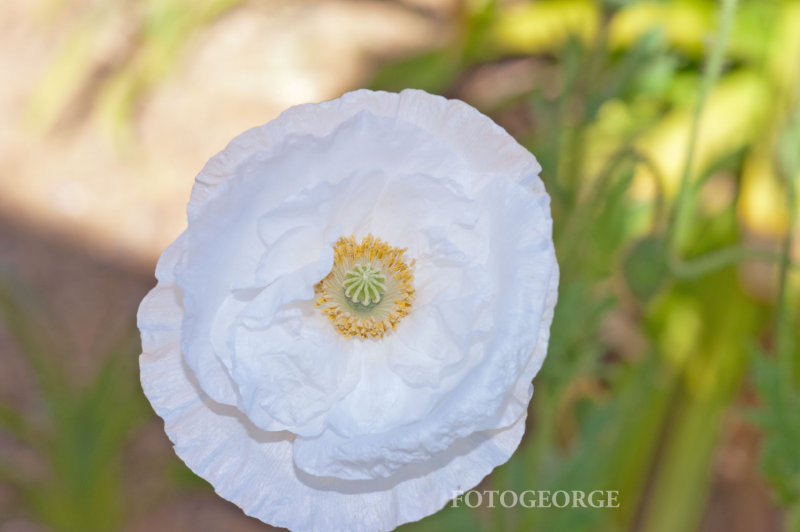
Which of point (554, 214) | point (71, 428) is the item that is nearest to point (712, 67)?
point (554, 214)

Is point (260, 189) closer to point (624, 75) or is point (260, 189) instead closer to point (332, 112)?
point (332, 112)

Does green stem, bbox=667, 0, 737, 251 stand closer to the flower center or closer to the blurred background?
the blurred background

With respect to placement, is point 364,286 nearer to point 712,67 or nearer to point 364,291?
point 364,291

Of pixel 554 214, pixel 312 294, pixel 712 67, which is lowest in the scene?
pixel 312 294

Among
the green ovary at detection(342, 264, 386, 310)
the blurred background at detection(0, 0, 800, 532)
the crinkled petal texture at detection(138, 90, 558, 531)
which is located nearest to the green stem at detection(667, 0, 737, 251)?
the blurred background at detection(0, 0, 800, 532)

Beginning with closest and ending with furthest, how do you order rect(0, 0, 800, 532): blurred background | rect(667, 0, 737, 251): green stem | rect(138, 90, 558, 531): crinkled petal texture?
rect(138, 90, 558, 531): crinkled petal texture → rect(667, 0, 737, 251): green stem → rect(0, 0, 800, 532): blurred background

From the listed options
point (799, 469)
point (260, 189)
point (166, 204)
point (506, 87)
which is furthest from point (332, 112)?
point (506, 87)
